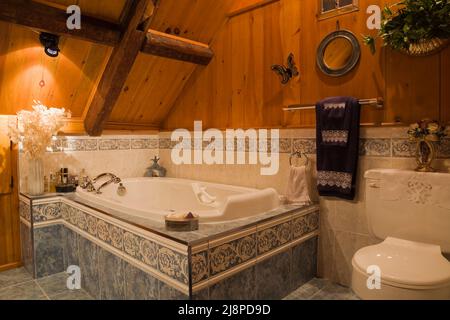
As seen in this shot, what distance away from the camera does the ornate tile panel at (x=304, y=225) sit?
2.17 metres

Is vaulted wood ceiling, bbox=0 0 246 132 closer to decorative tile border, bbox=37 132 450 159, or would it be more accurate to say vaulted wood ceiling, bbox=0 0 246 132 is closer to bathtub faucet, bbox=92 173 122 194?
decorative tile border, bbox=37 132 450 159

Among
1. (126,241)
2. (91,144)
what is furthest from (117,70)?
(126,241)

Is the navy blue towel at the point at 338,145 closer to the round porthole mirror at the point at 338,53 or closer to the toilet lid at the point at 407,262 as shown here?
the round porthole mirror at the point at 338,53

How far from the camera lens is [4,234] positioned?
2.69m

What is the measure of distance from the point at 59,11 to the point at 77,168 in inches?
56.5

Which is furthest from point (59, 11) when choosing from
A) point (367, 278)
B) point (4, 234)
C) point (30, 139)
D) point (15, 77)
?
point (367, 278)

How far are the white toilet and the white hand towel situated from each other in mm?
439

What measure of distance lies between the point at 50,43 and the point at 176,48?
98 cm

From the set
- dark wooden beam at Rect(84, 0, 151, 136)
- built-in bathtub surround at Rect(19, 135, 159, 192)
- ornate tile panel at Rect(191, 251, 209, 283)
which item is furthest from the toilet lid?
built-in bathtub surround at Rect(19, 135, 159, 192)

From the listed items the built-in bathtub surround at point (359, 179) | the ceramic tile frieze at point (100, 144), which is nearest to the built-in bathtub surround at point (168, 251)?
the built-in bathtub surround at point (359, 179)

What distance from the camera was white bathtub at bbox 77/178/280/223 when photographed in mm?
1900

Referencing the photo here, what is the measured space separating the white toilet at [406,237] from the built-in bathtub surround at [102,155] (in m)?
2.42

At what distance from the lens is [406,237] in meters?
1.84

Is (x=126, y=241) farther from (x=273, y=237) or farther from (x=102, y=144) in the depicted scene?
(x=102, y=144)
